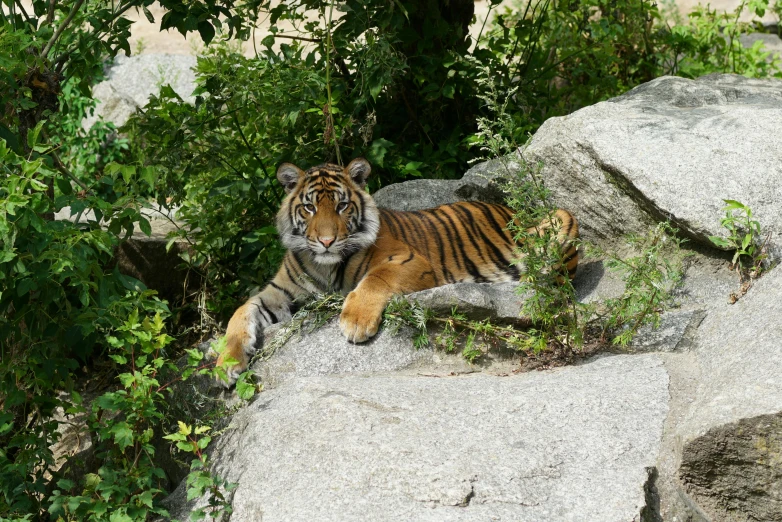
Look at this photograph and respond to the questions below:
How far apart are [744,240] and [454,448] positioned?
5.47 feet

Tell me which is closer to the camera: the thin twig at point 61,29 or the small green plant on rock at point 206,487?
the small green plant on rock at point 206,487

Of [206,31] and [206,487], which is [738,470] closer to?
[206,487]

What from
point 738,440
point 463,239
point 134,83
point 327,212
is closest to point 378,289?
point 327,212

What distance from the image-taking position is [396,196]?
5547mm

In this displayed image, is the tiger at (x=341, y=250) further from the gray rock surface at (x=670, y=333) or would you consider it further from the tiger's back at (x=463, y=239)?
the gray rock surface at (x=670, y=333)

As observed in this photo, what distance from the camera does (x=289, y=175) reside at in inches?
187

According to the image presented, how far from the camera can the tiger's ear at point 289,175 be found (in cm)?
471

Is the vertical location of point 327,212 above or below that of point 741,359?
above

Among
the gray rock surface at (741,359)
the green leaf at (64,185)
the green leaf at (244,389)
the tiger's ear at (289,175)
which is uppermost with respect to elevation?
the green leaf at (64,185)

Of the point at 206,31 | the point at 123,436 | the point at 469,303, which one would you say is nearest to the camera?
the point at 123,436

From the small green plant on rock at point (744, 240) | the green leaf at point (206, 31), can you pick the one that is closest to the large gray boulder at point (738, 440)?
the small green plant on rock at point (744, 240)

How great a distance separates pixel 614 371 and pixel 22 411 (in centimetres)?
257

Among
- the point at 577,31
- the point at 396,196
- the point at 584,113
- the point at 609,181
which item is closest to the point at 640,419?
the point at 609,181

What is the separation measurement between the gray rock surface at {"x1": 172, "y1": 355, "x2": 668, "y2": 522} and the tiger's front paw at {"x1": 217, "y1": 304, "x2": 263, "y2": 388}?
322mm
